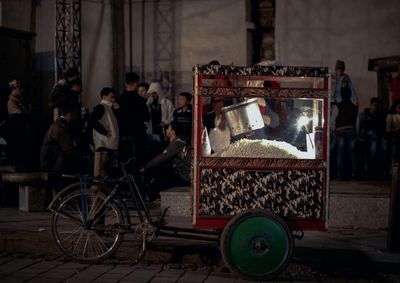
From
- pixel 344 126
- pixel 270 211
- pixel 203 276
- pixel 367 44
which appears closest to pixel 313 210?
pixel 270 211

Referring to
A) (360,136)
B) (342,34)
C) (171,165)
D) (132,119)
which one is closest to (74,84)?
(132,119)

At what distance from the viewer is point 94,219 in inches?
345

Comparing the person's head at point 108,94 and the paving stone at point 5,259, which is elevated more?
the person's head at point 108,94

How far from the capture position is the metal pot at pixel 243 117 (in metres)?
8.22

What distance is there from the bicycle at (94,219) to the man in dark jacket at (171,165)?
2316mm

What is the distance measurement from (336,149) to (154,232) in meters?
6.19

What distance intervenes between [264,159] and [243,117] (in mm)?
540

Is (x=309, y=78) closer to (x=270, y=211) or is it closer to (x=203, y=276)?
(x=270, y=211)

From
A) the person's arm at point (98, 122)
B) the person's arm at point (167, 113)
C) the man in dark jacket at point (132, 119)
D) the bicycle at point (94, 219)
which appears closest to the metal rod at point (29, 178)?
the person's arm at point (98, 122)

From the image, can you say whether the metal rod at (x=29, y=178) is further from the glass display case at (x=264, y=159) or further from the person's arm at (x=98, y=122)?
Result: the glass display case at (x=264, y=159)

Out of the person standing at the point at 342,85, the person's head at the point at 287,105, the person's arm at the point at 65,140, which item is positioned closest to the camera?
the person's head at the point at 287,105

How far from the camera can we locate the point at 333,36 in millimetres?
17734

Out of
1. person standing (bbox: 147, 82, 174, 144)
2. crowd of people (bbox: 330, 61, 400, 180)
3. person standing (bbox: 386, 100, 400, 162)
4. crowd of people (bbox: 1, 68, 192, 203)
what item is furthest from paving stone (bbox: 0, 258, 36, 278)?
person standing (bbox: 386, 100, 400, 162)

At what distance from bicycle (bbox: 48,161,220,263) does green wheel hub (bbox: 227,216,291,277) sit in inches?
27.2
